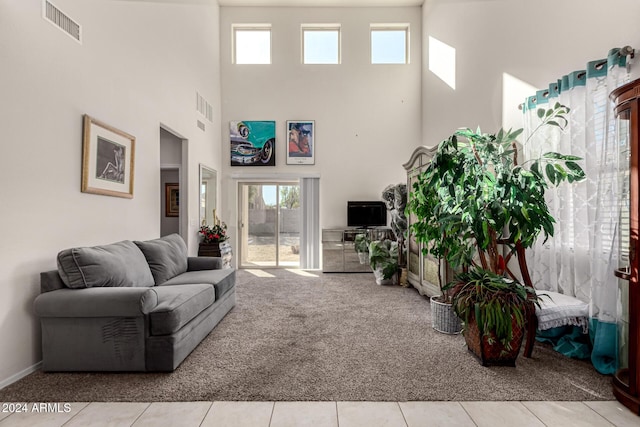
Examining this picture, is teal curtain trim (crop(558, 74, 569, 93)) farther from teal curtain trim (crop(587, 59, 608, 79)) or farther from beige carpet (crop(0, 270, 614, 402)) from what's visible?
beige carpet (crop(0, 270, 614, 402))

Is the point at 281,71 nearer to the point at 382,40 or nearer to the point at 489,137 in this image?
the point at 382,40

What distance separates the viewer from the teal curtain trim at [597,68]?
2.55 metres

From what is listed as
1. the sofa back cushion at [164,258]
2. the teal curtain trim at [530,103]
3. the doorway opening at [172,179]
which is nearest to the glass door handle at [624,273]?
the teal curtain trim at [530,103]

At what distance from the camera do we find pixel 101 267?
2646mm

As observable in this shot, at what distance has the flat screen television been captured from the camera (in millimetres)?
6953

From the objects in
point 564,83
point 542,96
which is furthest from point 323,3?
point 564,83

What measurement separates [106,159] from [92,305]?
165 cm

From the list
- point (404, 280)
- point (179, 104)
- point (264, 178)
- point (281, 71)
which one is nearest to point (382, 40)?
point (281, 71)

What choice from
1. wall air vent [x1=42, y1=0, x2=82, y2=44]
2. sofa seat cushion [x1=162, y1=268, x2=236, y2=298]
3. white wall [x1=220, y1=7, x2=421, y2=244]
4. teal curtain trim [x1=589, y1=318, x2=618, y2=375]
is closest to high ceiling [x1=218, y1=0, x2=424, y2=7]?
white wall [x1=220, y1=7, x2=421, y2=244]

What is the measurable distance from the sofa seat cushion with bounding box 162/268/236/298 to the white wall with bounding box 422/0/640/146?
12.5 feet

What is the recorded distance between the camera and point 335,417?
193cm

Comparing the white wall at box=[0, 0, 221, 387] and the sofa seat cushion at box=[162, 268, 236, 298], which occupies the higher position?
the white wall at box=[0, 0, 221, 387]

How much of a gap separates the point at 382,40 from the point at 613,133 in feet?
20.0

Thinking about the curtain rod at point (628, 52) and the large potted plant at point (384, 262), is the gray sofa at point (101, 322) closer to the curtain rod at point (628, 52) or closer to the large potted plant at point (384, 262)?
the large potted plant at point (384, 262)
